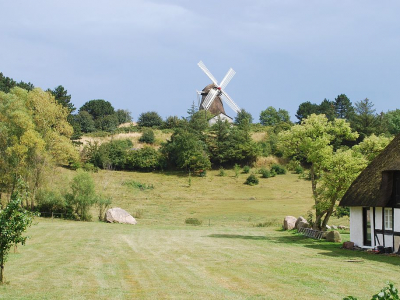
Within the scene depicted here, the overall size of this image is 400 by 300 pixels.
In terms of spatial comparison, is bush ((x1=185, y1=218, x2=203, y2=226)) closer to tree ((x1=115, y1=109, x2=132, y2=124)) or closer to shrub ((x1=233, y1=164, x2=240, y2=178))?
shrub ((x1=233, y1=164, x2=240, y2=178))

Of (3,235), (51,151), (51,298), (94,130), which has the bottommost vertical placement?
(51,298)

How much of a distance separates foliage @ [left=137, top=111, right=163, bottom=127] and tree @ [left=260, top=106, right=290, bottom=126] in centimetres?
2547

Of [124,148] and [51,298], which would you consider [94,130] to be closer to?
[124,148]

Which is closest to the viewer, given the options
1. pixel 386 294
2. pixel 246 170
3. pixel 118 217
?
pixel 386 294

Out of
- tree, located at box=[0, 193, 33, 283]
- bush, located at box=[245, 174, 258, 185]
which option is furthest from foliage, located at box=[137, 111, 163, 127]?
tree, located at box=[0, 193, 33, 283]

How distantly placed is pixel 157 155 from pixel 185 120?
13.0m

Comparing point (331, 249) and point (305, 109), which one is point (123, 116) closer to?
point (305, 109)

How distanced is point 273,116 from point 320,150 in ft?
262

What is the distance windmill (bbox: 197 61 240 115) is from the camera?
302ft

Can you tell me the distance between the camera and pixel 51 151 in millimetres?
46156

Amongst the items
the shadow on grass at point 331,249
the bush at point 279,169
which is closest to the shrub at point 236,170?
the bush at point 279,169

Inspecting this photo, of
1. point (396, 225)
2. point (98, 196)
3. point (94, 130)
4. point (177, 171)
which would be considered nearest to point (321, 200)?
point (396, 225)

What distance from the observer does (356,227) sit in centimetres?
2523

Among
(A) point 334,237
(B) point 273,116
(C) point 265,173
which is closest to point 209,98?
(B) point 273,116
